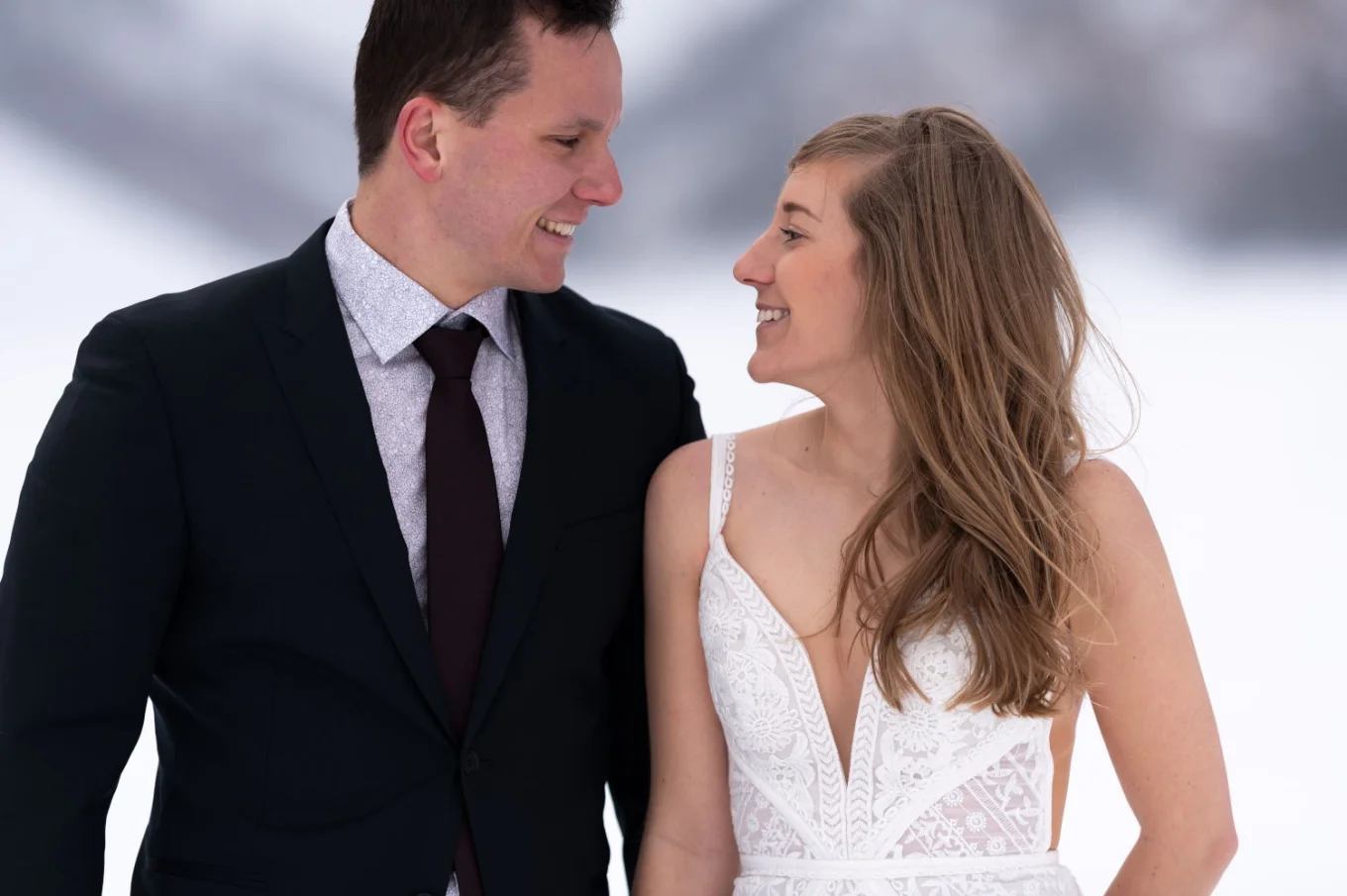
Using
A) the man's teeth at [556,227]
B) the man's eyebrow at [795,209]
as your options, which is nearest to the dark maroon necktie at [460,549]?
the man's teeth at [556,227]

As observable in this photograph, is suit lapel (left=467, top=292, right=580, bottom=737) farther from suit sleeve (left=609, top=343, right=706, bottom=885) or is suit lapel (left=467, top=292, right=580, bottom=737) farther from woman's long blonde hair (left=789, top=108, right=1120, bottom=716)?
woman's long blonde hair (left=789, top=108, right=1120, bottom=716)

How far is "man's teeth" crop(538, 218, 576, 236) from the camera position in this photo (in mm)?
1915

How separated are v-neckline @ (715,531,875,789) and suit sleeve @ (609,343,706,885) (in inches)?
6.7

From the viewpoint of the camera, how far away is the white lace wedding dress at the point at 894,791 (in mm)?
1832

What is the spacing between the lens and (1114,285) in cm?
381

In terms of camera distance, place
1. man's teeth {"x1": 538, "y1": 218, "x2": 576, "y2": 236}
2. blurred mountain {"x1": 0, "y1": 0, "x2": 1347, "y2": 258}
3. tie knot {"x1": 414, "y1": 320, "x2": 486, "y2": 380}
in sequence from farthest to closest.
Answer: blurred mountain {"x1": 0, "y1": 0, "x2": 1347, "y2": 258} < man's teeth {"x1": 538, "y1": 218, "x2": 576, "y2": 236} < tie knot {"x1": 414, "y1": 320, "x2": 486, "y2": 380}

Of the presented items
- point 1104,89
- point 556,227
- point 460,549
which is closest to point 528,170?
point 556,227

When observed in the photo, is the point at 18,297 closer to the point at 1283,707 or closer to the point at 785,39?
the point at 785,39

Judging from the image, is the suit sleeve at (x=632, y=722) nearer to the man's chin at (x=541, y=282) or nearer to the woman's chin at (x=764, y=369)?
the woman's chin at (x=764, y=369)

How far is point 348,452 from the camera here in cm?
172

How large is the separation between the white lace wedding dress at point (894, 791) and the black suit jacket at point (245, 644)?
0.93 ft

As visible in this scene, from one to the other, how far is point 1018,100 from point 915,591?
7.37ft

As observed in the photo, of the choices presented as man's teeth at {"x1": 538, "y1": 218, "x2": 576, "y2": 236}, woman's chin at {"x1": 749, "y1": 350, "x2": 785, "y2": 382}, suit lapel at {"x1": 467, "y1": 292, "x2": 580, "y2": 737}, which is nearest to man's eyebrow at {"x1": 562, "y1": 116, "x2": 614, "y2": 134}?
man's teeth at {"x1": 538, "y1": 218, "x2": 576, "y2": 236}

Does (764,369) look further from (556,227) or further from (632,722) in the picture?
(632,722)
